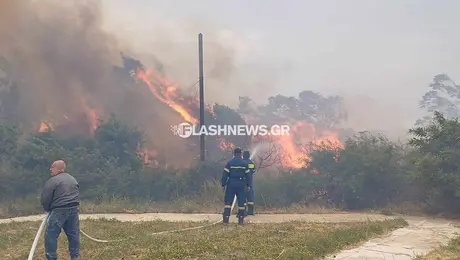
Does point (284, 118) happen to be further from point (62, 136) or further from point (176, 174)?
point (62, 136)

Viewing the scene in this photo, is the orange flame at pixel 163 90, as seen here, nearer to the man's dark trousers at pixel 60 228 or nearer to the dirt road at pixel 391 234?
the dirt road at pixel 391 234

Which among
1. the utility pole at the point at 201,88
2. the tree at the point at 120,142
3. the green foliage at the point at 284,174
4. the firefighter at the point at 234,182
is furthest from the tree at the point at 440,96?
the firefighter at the point at 234,182

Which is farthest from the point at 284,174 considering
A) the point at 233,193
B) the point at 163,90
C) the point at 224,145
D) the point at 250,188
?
the point at 163,90

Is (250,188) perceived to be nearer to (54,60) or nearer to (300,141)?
(300,141)

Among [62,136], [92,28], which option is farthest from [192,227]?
[92,28]

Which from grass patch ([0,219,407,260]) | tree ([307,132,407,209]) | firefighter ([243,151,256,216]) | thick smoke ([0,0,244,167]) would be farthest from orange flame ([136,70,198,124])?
grass patch ([0,219,407,260])

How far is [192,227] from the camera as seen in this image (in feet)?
35.2

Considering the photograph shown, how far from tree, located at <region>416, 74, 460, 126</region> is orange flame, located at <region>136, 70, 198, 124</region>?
43.3 feet

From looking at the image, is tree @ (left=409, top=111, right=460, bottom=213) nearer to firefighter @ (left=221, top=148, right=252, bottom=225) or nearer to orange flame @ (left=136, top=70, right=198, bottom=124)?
firefighter @ (left=221, top=148, right=252, bottom=225)

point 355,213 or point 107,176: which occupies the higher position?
point 107,176

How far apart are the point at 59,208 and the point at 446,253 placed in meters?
6.20

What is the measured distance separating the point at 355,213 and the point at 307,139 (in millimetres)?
7833

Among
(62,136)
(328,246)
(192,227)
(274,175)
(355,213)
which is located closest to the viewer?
(328,246)

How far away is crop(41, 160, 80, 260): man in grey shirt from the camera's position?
7148 millimetres
